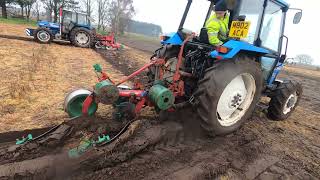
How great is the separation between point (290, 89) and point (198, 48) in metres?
2.31

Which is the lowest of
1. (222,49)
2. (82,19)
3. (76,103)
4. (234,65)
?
(76,103)

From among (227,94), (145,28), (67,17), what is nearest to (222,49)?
(227,94)

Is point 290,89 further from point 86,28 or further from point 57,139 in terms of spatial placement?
point 86,28

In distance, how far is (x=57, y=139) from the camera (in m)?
3.72

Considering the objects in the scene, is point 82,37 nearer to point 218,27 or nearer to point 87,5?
point 218,27

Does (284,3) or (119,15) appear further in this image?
(119,15)

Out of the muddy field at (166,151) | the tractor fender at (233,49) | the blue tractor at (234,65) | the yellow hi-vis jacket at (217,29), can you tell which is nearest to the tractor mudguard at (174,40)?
the blue tractor at (234,65)

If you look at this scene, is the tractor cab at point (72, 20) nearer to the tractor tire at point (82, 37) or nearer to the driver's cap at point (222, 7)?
the tractor tire at point (82, 37)

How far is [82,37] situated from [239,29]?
44.4 ft

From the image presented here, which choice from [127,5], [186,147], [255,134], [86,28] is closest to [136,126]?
[186,147]

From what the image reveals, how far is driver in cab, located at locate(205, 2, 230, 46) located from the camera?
459cm

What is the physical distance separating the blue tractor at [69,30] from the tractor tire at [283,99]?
12.8 metres

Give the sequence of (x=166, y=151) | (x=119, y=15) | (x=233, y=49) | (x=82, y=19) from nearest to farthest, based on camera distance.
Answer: (x=166, y=151) → (x=233, y=49) → (x=82, y=19) → (x=119, y=15)

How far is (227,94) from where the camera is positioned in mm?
4586
